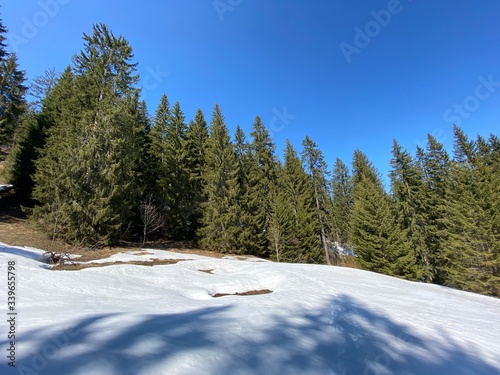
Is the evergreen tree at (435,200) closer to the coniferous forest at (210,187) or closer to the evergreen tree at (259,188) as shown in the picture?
the coniferous forest at (210,187)

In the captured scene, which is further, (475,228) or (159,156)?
(159,156)

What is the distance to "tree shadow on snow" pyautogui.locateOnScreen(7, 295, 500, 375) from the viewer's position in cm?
229

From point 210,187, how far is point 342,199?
1181 inches

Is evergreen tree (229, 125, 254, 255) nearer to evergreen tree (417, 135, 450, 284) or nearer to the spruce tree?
the spruce tree

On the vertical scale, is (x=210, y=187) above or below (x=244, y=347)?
above

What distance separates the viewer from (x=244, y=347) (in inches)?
117

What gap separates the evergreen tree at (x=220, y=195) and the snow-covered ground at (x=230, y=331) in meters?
14.3

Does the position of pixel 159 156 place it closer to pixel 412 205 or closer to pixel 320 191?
pixel 320 191

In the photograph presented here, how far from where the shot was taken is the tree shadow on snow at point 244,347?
2293 mm

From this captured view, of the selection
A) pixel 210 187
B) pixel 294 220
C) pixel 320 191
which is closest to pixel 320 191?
pixel 320 191

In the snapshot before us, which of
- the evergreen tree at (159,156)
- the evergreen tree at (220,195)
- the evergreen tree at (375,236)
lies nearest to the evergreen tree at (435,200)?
the evergreen tree at (375,236)

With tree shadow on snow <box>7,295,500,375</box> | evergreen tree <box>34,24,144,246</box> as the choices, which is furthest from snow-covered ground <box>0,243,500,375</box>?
evergreen tree <box>34,24,144,246</box>

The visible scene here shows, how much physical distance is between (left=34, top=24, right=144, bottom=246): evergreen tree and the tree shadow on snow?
47.9 ft

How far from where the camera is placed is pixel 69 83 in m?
22.4
